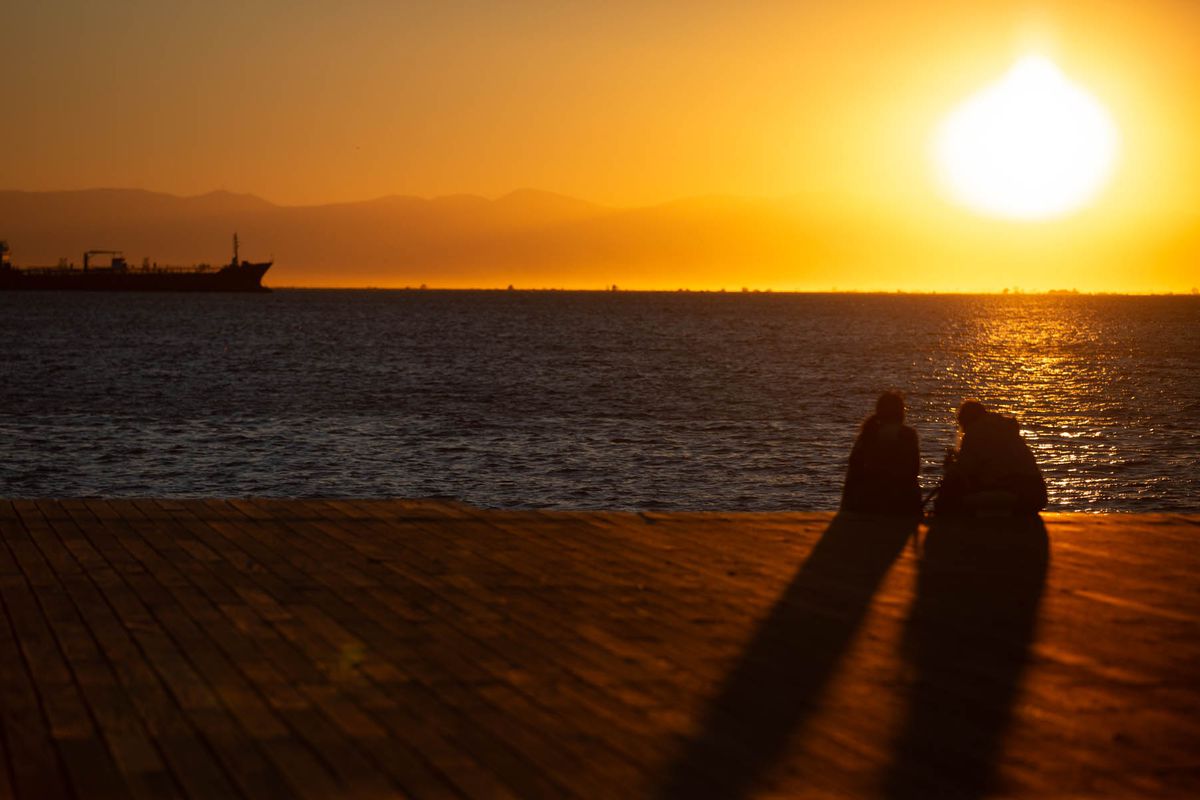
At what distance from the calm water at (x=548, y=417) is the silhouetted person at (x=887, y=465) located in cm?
1216

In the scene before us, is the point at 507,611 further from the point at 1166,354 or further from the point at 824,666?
the point at 1166,354

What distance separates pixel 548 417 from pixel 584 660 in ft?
113

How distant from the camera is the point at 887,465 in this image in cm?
1099

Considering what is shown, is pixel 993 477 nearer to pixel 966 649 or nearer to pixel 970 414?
pixel 970 414

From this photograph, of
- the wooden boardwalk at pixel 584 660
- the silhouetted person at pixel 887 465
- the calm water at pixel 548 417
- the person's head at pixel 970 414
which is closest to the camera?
the wooden boardwalk at pixel 584 660

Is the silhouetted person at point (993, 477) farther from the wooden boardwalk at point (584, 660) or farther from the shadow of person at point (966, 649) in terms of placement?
the wooden boardwalk at point (584, 660)

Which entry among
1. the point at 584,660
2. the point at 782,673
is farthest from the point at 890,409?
the point at 584,660

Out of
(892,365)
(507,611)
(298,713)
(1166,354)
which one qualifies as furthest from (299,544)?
(1166,354)

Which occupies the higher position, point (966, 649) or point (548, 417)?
point (966, 649)

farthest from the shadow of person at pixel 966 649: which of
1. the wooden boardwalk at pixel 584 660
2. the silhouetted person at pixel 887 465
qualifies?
the silhouetted person at pixel 887 465

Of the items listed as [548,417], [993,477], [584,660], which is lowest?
[548,417]

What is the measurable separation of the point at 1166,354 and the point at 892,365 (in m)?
25.5

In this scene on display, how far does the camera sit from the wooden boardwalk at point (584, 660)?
4.88 meters

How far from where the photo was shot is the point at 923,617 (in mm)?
7375
